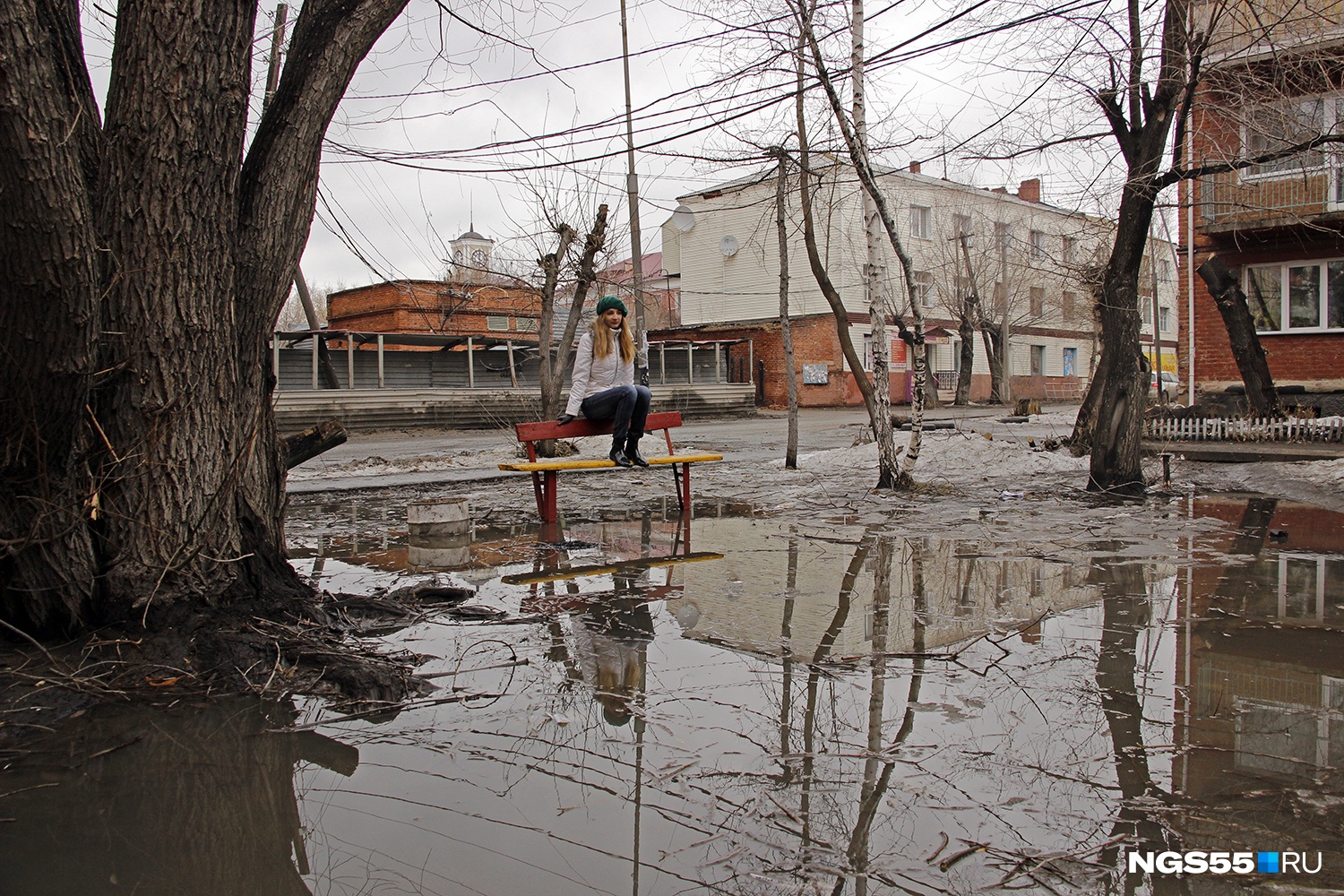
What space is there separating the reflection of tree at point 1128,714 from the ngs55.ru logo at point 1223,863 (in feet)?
0.12

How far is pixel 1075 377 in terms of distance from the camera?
1885 inches

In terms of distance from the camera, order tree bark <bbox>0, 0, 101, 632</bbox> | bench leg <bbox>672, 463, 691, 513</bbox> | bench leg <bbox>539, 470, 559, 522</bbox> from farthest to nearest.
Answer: bench leg <bbox>672, 463, 691, 513</bbox>
bench leg <bbox>539, 470, 559, 522</bbox>
tree bark <bbox>0, 0, 101, 632</bbox>

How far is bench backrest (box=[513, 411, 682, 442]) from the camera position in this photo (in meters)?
Answer: 7.80

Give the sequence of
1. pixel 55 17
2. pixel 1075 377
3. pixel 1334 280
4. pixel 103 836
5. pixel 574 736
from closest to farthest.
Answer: pixel 103 836 < pixel 574 736 < pixel 55 17 < pixel 1334 280 < pixel 1075 377

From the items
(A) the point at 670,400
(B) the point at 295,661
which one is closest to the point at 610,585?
(B) the point at 295,661

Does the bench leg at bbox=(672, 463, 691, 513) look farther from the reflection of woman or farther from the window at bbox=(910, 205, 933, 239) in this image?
the window at bbox=(910, 205, 933, 239)

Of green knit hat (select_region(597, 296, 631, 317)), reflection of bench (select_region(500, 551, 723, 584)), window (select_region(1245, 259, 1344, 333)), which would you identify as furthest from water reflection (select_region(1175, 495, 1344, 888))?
window (select_region(1245, 259, 1344, 333))

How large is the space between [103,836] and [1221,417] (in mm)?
17784

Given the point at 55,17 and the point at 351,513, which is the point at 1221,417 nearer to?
the point at 351,513

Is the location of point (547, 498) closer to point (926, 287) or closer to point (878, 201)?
point (878, 201)

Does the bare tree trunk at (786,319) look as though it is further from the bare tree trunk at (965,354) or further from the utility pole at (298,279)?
the bare tree trunk at (965,354)

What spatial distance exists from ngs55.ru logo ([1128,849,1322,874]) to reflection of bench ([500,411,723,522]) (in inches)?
218

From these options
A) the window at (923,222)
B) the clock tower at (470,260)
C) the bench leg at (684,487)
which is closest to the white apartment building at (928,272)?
the window at (923,222)

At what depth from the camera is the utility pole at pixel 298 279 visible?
35.7 feet
